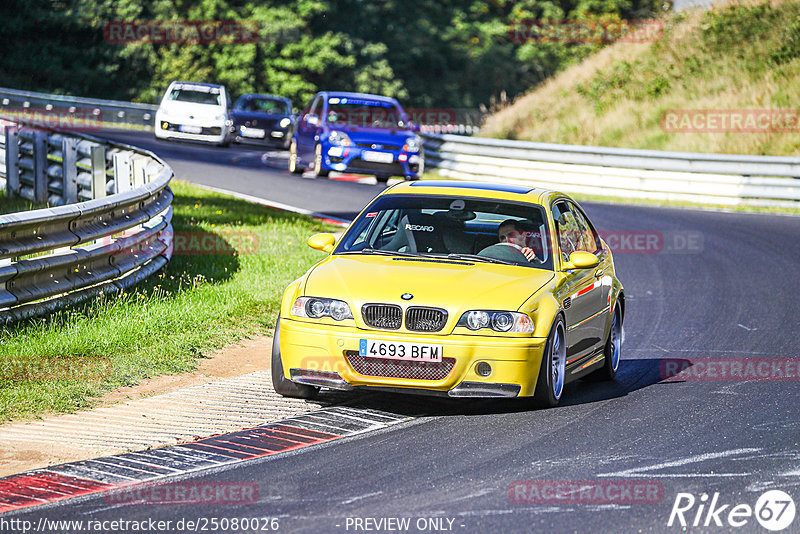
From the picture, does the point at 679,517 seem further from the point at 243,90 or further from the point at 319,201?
the point at 243,90

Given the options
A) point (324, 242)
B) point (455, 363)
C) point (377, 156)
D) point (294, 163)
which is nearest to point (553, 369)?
point (455, 363)

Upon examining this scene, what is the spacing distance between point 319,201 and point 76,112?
2555 cm

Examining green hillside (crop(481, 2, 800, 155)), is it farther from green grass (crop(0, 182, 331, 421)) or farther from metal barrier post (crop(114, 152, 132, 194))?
green grass (crop(0, 182, 331, 421))

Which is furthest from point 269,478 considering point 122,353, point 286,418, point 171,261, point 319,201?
point 319,201

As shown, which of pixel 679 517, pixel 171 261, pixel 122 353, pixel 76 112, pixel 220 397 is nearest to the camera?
pixel 679 517

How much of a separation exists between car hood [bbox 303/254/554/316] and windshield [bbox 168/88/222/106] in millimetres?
25968

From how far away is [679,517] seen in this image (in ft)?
18.9

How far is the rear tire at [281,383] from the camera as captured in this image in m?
8.18

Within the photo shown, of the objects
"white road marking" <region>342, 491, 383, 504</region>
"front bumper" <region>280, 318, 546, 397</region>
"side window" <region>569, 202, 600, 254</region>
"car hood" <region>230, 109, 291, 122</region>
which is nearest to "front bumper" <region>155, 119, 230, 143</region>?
"car hood" <region>230, 109, 291, 122</region>

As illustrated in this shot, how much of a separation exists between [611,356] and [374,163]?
15.6 m

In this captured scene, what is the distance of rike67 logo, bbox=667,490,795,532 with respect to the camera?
18.6 feet

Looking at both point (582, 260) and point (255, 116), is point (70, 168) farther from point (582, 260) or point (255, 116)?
point (255, 116)

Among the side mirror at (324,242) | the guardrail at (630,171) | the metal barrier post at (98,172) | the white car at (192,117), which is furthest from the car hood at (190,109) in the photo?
the side mirror at (324,242)

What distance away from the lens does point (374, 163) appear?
24.8 metres
